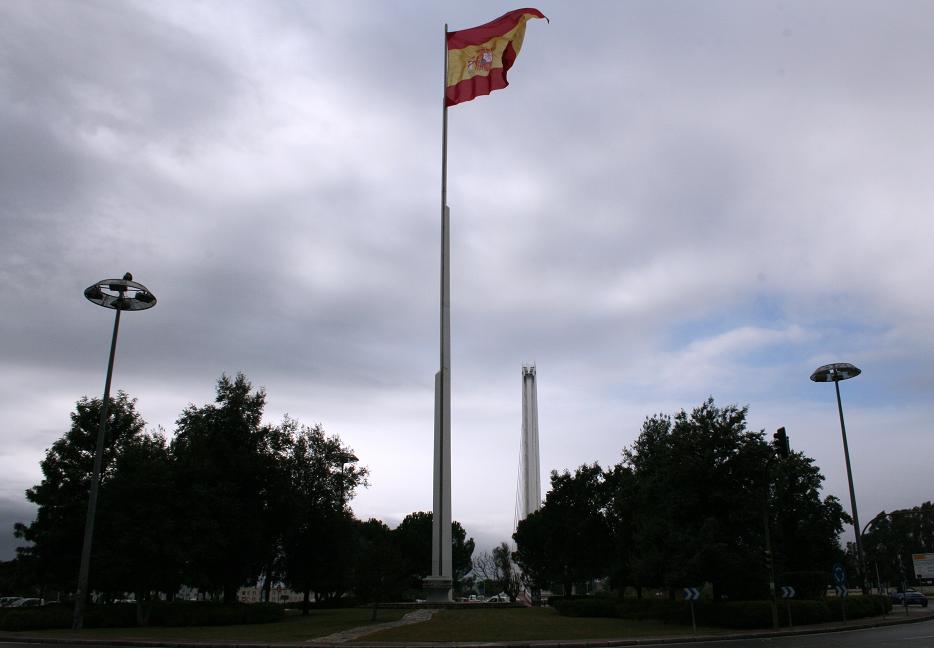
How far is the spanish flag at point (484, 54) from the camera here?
35.8 m

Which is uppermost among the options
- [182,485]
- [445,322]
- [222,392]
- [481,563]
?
[445,322]

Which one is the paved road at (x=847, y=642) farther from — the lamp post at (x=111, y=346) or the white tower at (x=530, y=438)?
the white tower at (x=530, y=438)

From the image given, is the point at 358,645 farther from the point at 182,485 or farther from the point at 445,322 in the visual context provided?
the point at 445,322

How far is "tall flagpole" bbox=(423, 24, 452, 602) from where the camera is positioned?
47.3m

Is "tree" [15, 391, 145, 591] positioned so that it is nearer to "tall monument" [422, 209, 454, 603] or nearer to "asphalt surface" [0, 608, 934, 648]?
"asphalt surface" [0, 608, 934, 648]

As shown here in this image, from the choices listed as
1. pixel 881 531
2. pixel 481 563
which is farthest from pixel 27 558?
pixel 881 531

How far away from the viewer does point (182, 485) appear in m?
39.9

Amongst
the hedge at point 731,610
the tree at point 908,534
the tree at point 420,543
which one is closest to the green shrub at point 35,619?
the hedge at point 731,610

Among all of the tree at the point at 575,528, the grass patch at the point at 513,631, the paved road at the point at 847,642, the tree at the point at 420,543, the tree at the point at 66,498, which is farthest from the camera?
the tree at the point at 420,543

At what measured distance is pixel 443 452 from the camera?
4781cm

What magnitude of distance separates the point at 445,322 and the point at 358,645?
28.2 m

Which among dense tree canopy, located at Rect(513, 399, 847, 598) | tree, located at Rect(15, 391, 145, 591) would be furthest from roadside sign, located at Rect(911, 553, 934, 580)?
tree, located at Rect(15, 391, 145, 591)

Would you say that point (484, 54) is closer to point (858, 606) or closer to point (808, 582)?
point (858, 606)

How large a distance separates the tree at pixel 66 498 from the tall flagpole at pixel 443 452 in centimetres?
1959
